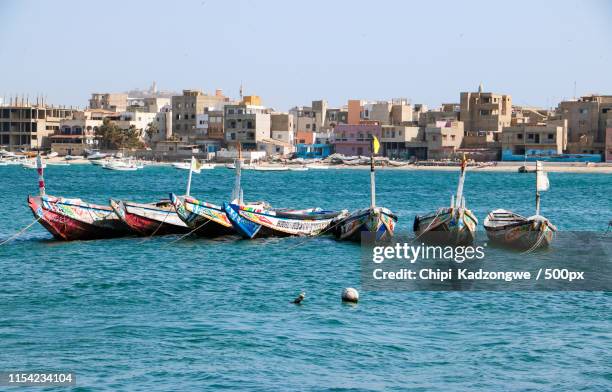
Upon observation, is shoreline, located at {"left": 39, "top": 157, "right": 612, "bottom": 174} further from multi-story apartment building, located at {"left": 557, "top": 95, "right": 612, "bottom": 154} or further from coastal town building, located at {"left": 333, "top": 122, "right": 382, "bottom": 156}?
multi-story apartment building, located at {"left": 557, "top": 95, "right": 612, "bottom": 154}

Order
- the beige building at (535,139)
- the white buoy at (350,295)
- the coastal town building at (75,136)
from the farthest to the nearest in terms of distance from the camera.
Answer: the coastal town building at (75,136), the beige building at (535,139), the white buoy at (350,295)

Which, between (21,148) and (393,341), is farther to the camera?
(21,148)

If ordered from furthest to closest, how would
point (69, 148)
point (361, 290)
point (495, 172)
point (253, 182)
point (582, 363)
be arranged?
point (69, 148) < point (495, 172) < point (253, 182) < point (361, 290) < point (582, 363)

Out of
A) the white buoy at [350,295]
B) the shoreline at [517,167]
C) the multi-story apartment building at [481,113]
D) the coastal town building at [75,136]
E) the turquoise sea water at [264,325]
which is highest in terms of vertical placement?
the multi-story apartment building at [481,113]

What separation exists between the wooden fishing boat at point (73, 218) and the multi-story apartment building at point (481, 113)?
258 feet

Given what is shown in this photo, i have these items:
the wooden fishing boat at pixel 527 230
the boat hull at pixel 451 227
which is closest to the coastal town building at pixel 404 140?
the wooden fishing boat at pixel 527 230

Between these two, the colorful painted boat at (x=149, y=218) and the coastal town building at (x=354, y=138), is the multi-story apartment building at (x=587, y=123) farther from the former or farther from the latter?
the colorful painted boat at (x=149, y=218)

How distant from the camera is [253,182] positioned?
9119 centimetres

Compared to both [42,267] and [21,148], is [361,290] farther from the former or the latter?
[21,148]

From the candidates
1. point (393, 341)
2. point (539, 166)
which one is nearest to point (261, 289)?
point (393, 341)

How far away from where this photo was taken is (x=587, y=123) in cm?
10950

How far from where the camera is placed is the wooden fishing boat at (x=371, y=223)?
35344mm

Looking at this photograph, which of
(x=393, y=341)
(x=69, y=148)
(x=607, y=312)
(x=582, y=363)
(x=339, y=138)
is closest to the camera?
(x=582, y=363)

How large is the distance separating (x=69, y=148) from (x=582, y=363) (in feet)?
367
